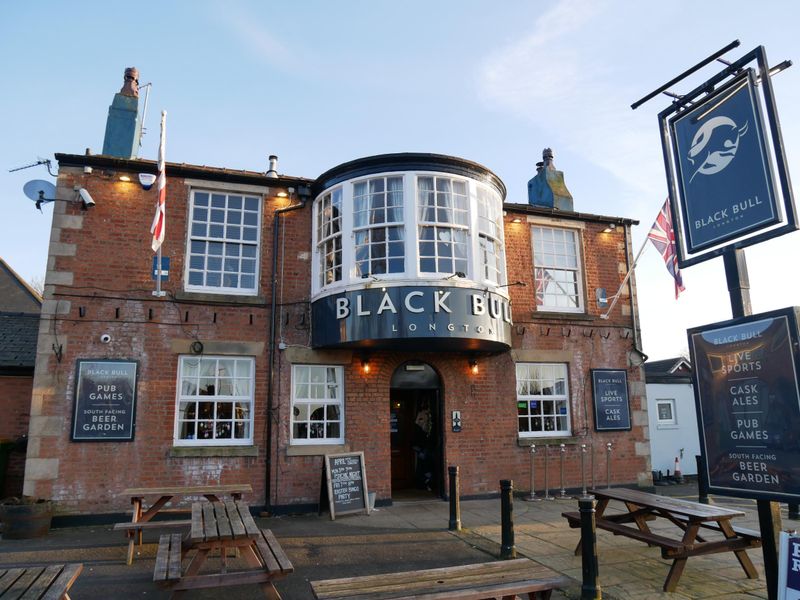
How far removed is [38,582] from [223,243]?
7.52m

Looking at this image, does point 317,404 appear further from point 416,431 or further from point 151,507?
point 151,507

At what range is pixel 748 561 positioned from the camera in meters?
6.05

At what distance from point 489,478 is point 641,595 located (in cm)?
571

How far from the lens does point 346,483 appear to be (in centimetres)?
971

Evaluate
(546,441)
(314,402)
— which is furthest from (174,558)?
(546,441)

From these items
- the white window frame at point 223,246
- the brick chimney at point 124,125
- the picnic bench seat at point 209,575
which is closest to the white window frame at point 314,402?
the white window frame at point 223,246

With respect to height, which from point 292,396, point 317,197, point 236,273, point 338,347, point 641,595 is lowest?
point 641,595

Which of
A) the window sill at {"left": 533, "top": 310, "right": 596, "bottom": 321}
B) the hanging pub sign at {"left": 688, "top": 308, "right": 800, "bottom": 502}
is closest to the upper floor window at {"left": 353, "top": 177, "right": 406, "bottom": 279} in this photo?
the window sill at {"left": 533, "top": 310, "right": 596, "bottom": 321}

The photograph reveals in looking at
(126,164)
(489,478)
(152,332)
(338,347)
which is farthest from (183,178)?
(489,478)

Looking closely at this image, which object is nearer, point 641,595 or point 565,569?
point 641,595

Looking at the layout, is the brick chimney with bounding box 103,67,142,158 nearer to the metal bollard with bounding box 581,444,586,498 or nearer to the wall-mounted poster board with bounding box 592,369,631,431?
the wall-mounted poster board with bounding box 592,369,631,431

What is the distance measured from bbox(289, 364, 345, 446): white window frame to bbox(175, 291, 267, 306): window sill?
57.0 inches

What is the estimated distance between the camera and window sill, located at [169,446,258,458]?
9.64 metres

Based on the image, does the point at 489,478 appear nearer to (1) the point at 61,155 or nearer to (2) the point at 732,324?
(2) the point at 732,324
